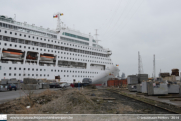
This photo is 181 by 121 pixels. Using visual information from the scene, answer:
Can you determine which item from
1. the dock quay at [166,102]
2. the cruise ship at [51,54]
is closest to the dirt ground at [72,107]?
the dock quay at [166,102]

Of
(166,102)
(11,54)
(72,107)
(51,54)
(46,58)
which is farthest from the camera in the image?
(51,54)

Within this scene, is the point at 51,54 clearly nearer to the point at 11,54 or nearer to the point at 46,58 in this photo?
the point at 46,58

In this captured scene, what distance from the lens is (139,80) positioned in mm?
18328

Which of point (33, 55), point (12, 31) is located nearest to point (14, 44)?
point (12, 31)

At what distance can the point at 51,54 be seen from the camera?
31.9 metres

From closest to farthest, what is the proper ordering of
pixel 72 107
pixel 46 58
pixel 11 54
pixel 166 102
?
pixel 72 107
pixel 166 102
pixel 11 54
pixel 46 58

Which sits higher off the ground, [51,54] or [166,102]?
[51,54]

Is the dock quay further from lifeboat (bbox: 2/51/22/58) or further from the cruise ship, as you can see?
lifeboat (bbox: 2/51/22/58)

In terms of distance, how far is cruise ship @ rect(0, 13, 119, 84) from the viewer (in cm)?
2595

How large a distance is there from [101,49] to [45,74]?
19628mm

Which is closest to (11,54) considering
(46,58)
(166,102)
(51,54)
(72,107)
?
(46,58)

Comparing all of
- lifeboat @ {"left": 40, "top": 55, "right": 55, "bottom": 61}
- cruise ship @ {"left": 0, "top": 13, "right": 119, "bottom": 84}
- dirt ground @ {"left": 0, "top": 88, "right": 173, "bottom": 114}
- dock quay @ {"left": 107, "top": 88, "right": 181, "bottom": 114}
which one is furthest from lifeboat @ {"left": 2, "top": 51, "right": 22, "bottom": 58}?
dock quay @ {"left": 107, "top": 88, "right": 181, "bottom": 114}

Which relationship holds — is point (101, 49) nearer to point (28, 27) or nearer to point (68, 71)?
point (68, 71)

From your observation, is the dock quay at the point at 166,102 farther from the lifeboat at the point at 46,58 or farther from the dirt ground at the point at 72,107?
the lifeboat at the point at 46,58
